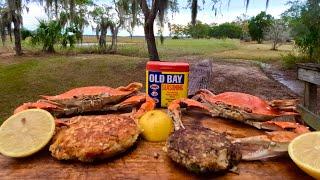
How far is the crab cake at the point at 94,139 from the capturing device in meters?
1.21

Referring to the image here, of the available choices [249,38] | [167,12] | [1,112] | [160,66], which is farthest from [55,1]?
[249,38]

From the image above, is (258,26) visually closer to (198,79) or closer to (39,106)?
(198,79)

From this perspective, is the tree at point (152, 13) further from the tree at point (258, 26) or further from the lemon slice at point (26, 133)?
the tree at point (258, 26)

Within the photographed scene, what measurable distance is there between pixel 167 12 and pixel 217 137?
11.7 metres

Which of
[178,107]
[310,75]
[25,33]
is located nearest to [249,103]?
[178,107]

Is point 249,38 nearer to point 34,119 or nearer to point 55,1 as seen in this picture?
point 55,1

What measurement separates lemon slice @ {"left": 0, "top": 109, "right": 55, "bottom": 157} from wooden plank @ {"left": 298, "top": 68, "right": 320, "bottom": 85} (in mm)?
3001

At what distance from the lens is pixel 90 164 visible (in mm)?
1227

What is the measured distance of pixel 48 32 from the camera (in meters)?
18.4

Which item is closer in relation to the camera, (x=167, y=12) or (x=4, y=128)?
(x=4, y=128)

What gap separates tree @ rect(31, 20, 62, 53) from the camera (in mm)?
18359

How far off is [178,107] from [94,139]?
49cm

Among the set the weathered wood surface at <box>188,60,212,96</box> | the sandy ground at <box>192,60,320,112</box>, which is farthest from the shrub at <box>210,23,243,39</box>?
the weathered wood surface at <box>188,60,212,96</box>

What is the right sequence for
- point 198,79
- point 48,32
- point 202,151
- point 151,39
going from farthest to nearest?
1. point 48,32
2. point 151,39
3. point 198,79
4. point 202,151
